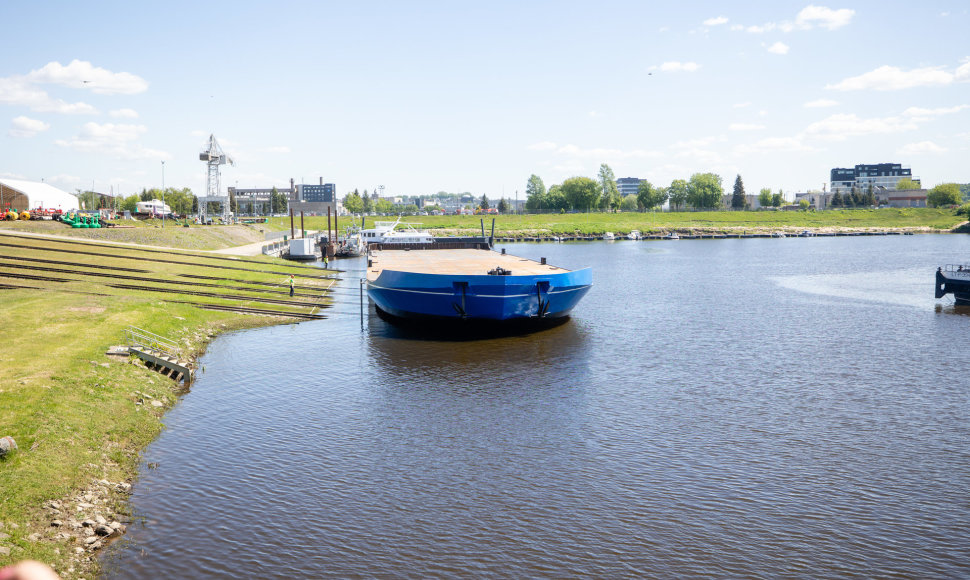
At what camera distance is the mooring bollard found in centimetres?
1741

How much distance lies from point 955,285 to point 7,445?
2669 inches

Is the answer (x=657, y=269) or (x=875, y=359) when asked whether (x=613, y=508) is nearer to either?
(x=875, y=359)

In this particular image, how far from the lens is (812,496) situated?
768 inches

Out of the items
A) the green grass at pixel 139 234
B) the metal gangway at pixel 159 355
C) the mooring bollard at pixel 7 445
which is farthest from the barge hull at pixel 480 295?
the green grass at pixel 139 234

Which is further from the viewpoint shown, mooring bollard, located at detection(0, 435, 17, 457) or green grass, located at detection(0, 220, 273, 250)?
green grass, located at detection(0, 220, 273, 250)

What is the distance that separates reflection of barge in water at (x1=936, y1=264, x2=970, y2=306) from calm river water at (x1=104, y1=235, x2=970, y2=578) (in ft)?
59.8

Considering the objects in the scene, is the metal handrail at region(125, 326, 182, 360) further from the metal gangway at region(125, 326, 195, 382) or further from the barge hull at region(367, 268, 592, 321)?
the barge hull at region(367, 268, 592, 321)

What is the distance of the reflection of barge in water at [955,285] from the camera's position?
57469 mm

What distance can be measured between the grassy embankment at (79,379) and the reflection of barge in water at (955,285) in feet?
182

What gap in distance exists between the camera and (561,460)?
2236 cm

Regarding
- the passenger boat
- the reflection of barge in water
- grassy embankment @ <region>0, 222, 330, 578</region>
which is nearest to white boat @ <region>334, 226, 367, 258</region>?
grassy embankment @ <region>0, 222, 330, 578</region>

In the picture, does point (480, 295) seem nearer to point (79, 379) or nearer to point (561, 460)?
point (561, 460)

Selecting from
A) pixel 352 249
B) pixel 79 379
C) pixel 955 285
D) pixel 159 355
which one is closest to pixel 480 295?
pixel 159 355

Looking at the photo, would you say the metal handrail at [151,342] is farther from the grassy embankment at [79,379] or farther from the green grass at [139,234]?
the green grass at [139,234]
